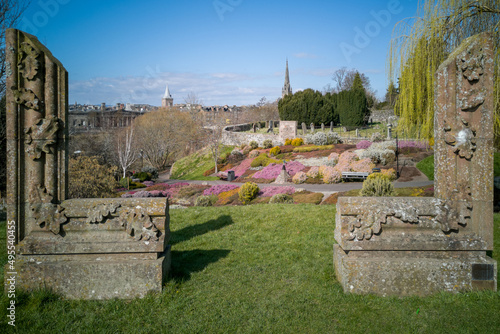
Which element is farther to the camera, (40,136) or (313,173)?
(313,173)

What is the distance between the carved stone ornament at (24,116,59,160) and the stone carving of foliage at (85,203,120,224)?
1003 millimetres

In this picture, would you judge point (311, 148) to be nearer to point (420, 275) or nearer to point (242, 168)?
point (242, 168)

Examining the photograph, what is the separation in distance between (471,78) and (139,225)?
4.69 metres

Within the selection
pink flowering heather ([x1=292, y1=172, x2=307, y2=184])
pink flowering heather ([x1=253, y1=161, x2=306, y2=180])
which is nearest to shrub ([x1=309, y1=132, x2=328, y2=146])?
pink flowering heather ([x1=253, y1=161, x2=306, y2=180])

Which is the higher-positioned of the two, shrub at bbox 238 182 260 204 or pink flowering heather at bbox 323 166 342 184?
pink flowering heather at bbox 323 166 342 184

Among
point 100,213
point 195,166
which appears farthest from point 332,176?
point 195,166

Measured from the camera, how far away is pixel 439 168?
14.9 feet

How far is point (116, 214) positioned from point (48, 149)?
4.02 feet

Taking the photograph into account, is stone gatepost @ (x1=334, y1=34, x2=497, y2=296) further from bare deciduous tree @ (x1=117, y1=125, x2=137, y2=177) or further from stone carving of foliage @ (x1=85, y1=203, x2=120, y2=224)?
bare deciduous tree @ (x1=117, y1=125, x2=137, y2=177)

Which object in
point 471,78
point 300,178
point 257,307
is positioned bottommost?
point 257,307

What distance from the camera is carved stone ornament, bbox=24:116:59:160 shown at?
14.8 feet

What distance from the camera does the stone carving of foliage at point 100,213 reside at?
461 cm

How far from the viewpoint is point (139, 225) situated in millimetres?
4621

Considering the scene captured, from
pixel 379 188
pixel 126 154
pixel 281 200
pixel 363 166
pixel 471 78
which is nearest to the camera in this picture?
pixel 471 78
